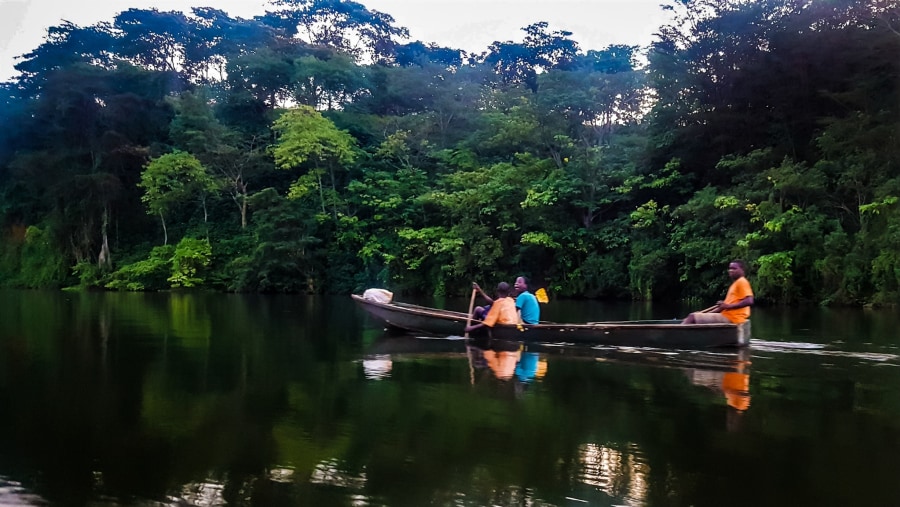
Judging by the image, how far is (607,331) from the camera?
12.1 metres

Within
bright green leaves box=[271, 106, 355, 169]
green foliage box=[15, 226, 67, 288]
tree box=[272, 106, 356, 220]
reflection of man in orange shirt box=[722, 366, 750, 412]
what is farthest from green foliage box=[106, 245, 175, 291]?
reflection of man in orange shirt box=[722, 366, 750, 412]

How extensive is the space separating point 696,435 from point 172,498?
4.26m

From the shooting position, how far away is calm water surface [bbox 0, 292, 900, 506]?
496 centimetres

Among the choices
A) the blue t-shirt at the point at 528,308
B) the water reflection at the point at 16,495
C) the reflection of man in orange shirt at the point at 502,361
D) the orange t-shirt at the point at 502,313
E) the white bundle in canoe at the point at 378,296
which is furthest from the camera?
the white bundle in canoe at the point at 378,296

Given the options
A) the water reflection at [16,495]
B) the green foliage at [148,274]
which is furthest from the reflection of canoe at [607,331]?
the green foliage at [148,274]

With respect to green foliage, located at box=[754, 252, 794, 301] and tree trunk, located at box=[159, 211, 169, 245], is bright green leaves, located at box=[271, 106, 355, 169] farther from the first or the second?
green foliage, located at box=[754, 252, 794, 301]

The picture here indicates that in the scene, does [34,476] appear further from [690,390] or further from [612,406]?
[690,390]

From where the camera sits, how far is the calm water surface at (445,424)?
4961 mm

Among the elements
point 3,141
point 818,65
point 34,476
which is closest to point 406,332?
point 34,476

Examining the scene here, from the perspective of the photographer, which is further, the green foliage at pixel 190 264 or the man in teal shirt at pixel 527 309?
the green foliage at pixel 190 264

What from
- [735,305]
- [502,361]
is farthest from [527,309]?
[735,305]

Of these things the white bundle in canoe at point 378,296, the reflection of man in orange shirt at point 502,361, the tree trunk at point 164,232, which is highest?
the tree trunk at point 164,232

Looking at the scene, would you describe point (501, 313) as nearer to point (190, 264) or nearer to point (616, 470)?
point (616, 470)

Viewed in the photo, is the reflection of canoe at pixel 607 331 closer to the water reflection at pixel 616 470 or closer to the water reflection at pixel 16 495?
the water reflection at pixel 616 470
